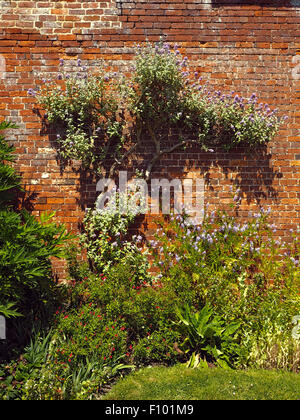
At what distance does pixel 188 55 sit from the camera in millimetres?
4828

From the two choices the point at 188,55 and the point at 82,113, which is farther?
the point at 188,55

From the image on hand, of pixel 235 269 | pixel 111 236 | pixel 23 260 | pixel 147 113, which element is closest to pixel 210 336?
pixel 235 269

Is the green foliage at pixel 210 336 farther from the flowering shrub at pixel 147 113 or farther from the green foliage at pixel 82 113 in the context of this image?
the green foliage at pixel 82 113

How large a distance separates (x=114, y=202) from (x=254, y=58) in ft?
10.0

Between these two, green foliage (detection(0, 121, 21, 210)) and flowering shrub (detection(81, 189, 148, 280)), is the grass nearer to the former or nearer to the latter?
flowering shrub (detection(81, 189, 148, 280))

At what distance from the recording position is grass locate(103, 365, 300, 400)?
2943 mm

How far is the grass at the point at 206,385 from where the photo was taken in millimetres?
2943

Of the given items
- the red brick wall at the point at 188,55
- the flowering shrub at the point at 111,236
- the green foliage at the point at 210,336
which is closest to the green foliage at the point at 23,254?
the flowering shrub at the point at 111,236

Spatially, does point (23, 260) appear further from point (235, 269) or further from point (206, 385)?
point (235, 269)

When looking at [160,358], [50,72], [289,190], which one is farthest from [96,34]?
[160,358]

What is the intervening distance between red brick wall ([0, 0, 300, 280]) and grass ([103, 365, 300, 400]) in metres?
2.31

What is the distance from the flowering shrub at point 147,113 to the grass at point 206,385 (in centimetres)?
269

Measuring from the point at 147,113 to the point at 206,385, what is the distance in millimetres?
A: 3524
